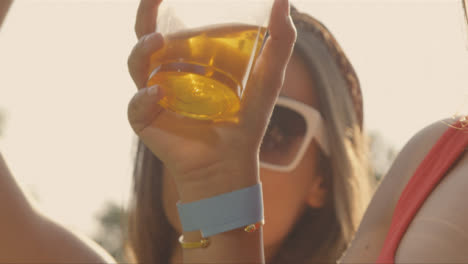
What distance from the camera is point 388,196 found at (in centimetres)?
188

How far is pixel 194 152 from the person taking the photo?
1.57 m

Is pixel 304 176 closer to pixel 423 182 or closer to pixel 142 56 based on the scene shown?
pixel 423 182

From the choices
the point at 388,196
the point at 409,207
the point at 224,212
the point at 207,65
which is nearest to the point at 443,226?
the point at 409,207

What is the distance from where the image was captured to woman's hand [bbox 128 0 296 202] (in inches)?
60.8

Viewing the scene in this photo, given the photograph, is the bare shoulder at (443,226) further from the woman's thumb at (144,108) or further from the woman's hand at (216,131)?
the woman's thumb at (144,108)

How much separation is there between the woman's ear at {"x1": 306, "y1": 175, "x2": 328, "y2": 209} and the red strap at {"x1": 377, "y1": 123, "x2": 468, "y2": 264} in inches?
58.7

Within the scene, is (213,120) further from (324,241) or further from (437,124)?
(324,241)

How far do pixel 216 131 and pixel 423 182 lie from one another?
0.70 m

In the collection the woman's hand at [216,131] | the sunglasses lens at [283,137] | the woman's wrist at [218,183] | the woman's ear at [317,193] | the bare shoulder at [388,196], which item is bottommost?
the woman's ear at [317,193]

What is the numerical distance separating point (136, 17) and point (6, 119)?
22.7 m

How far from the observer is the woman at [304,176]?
3137 millimetres

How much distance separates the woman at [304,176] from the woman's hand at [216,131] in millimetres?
1475

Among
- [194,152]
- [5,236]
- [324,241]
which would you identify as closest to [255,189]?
[194,152]

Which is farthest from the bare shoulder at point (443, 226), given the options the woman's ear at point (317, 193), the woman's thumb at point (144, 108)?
the woman's ear at point (317, 193)
